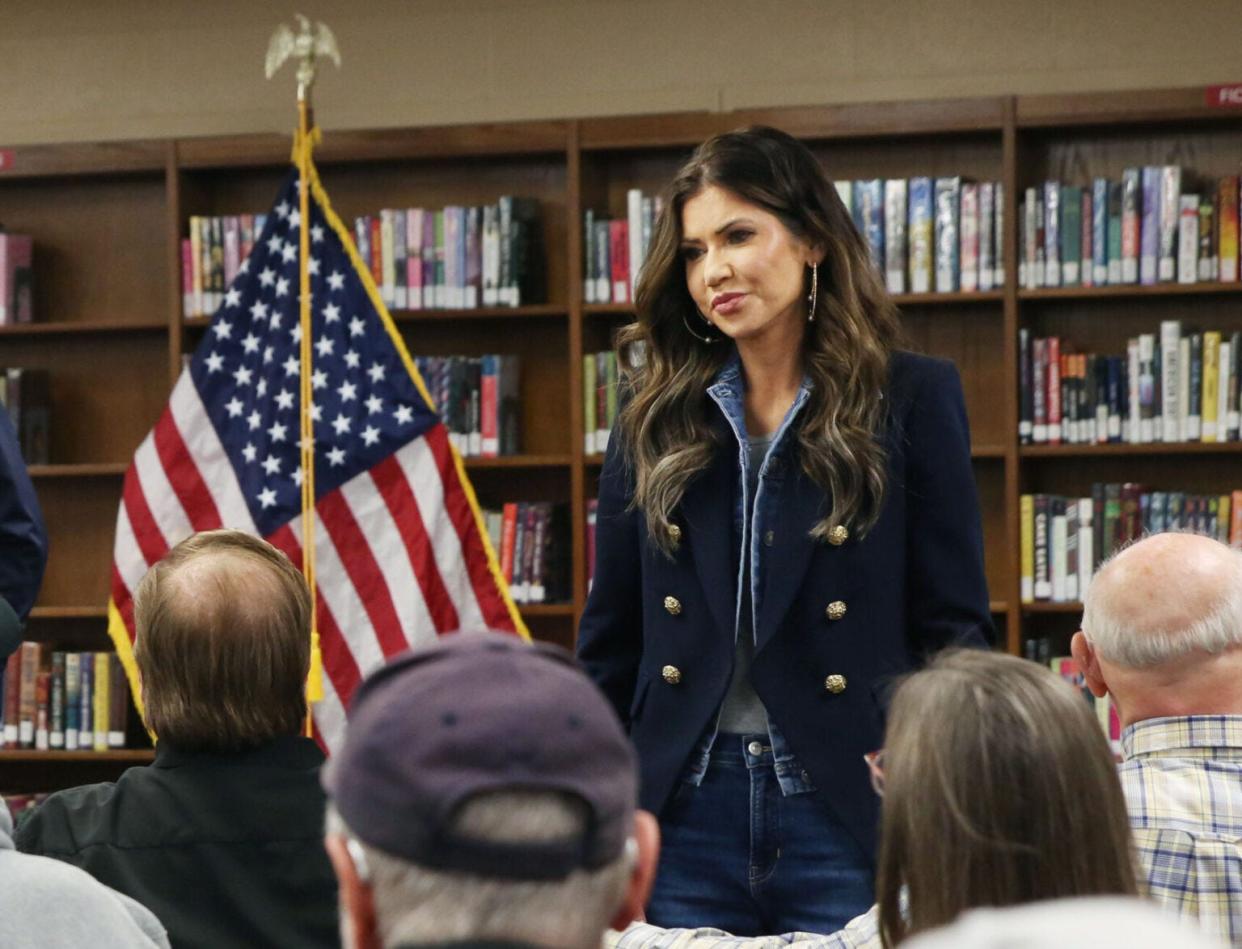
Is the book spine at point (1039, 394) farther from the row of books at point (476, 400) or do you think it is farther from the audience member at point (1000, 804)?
the audience member at point (1000, 804)

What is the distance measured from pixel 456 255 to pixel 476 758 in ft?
13.5

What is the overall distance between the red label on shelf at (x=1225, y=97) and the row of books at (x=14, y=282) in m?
3.37

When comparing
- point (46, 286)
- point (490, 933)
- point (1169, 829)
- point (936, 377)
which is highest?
point (46, 286)

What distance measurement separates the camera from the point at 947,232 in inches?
183

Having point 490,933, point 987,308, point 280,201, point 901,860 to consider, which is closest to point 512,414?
point 280,201

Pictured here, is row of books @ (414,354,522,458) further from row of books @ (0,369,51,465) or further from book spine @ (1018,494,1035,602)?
book spine @ (1018,494,1035,602)

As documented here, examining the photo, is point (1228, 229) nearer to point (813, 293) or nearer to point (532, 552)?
point (532, 552)

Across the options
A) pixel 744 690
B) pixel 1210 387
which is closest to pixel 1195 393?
pixel 1210 387

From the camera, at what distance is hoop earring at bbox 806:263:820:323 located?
2.22 meters

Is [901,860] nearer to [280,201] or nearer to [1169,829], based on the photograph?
[1169,829]

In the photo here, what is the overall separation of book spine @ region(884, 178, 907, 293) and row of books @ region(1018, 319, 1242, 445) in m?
0.37

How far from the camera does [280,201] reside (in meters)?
4.59

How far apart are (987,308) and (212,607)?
3418mm

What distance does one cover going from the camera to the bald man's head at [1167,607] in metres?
1.71
